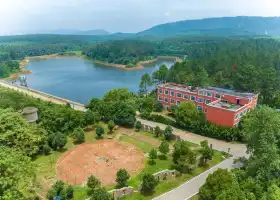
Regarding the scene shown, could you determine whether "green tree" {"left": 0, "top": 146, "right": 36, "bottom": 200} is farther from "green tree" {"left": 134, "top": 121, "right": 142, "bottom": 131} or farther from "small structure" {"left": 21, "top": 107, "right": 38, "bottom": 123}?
"green tree" {"left": 134, "top": 121, "right": 142, "bottom": 131}

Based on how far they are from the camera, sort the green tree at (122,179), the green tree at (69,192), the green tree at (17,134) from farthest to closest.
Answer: the green tree at (17,134)
the green tree at (122,179)
the green tree at (69,192)

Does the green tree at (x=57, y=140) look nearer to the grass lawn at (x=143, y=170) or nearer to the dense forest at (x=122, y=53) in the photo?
the grass lawn at (x=143, y=170)

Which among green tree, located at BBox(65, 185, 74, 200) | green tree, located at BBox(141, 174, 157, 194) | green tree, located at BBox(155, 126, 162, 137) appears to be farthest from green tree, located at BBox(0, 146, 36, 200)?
green tree, located at BBox(155, 126, 162, 137)

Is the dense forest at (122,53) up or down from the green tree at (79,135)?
up

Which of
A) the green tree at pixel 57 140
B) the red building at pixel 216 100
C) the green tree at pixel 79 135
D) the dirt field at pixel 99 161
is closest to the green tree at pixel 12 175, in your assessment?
the dirt field at pixel 99 161

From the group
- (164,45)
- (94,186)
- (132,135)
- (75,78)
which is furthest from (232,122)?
(164,45)

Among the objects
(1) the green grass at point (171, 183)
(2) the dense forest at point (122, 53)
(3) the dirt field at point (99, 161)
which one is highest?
(2) the dense forest at point (122, 53)

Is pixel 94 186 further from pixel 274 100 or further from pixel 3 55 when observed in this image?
pixel 3 55
